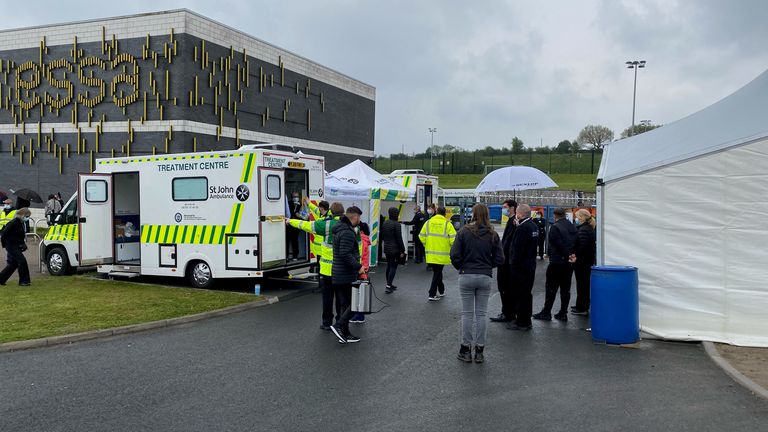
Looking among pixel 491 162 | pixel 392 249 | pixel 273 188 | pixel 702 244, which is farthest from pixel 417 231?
pixel 491 162

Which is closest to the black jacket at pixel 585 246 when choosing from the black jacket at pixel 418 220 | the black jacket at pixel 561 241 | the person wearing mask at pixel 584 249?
the person wearing mask at pixel 584 249

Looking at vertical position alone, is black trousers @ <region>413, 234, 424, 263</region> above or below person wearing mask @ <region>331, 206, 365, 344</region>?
below

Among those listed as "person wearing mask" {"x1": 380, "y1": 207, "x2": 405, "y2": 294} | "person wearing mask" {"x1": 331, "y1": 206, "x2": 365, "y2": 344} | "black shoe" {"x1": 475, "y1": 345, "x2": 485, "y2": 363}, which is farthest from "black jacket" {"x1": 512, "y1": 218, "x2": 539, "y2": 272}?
"person wearing mask" {"x1": 380, "y1": 207, "x2": 405, "y2": 294}

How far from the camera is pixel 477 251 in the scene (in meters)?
7.15

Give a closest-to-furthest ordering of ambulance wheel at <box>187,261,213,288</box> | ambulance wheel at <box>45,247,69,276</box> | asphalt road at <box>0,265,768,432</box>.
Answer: asphalt road at <box>0,265,768,432</box> → ambulance wheel at <box>187,261,213,288</box> → ambulance wheel at <box>45,247,69,276</box>

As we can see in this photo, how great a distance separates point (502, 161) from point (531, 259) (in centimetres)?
6203

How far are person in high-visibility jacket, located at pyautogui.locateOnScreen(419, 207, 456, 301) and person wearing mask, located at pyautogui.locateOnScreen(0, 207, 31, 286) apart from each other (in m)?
8.43

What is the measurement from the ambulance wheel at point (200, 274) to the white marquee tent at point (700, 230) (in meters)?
7.70

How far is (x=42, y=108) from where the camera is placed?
28078mm

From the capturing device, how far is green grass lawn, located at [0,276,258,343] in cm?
873

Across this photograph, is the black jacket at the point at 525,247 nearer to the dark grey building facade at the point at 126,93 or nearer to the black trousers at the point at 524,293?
the black trousers at the point at 524,293

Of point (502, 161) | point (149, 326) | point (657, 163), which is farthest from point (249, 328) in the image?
point (502, 161)

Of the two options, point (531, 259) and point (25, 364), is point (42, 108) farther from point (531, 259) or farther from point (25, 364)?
point (531, 259)

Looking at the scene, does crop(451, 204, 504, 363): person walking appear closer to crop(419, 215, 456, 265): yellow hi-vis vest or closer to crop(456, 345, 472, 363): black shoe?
crop(456, 345, 472, 363): black shoe
